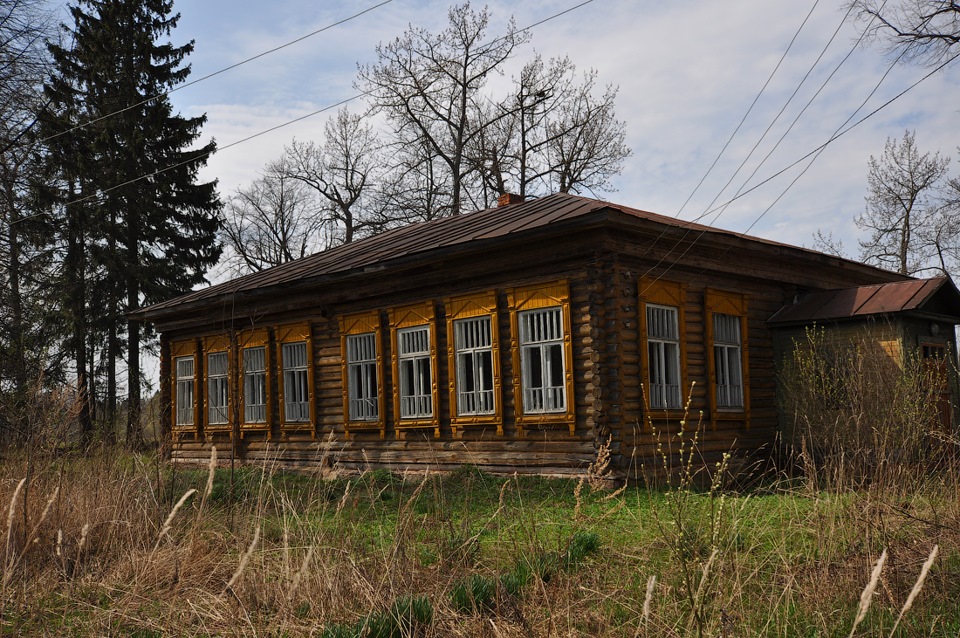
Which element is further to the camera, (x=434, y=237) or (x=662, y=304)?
(x=434, y=237)

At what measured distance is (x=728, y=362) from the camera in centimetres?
1477

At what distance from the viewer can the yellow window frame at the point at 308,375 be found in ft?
56.5

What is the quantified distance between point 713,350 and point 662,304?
58.9 inches

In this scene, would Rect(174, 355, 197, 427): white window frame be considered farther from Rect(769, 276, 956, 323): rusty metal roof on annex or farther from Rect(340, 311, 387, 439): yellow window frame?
Rect(769, 276, 956, 323): rusty metal roof on annex

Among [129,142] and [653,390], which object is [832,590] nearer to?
[653,390]

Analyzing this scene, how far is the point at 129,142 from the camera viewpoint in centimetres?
2909

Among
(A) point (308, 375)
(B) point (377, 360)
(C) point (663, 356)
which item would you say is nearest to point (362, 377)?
(B) point (377, 360)

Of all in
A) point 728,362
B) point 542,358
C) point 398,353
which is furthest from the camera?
point 398,353

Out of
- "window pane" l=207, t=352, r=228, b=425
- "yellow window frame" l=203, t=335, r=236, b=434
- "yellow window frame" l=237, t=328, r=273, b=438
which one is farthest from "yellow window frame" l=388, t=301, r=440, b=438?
"window pane" l=207, t=352, r=228, b=425

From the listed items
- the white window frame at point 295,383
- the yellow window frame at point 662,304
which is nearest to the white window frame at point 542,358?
the yellow window frame at point 662,304

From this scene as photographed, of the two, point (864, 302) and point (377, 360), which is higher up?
point (864, 302)

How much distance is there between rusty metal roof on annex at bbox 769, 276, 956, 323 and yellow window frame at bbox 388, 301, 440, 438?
19.5 feet

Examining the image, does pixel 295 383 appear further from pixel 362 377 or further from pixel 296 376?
pixel 362 377

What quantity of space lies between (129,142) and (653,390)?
22.4m
